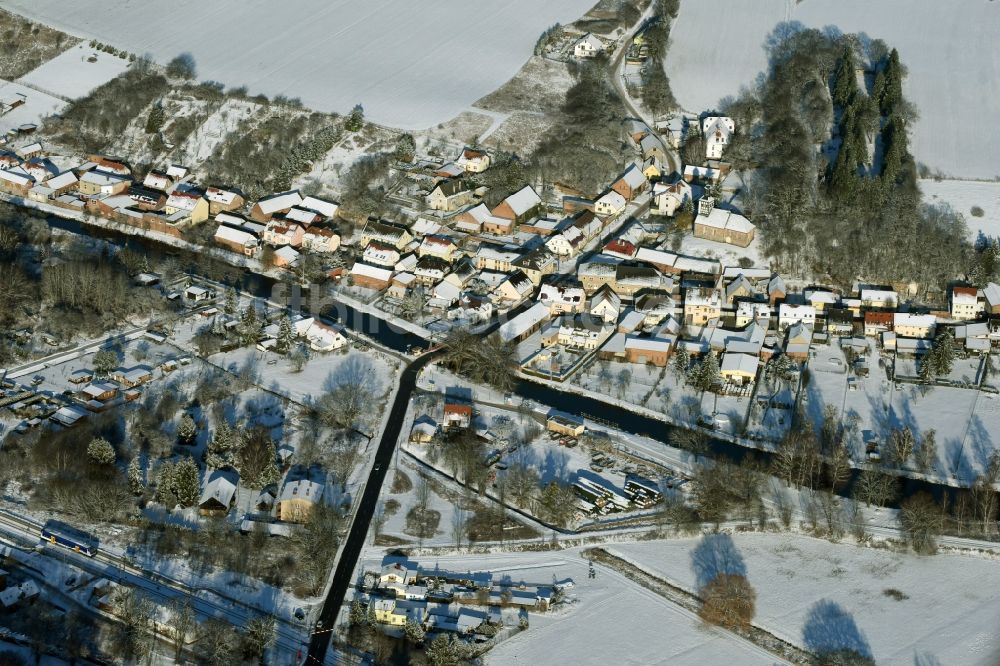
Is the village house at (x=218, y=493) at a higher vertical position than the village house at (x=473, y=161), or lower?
lower

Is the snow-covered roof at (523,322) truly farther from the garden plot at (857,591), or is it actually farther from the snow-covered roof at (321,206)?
the garden plot at (857,591)

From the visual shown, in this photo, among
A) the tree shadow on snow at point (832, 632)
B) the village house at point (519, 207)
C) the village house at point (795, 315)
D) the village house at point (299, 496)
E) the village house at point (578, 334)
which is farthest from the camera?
the village house at point (519, 207)

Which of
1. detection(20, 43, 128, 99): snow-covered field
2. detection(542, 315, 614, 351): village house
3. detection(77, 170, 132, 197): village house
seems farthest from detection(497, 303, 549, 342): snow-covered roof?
detection(20, 43, 128, 99): snow-covered field

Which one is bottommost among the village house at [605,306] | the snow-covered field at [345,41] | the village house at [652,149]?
the village house at [605,306]

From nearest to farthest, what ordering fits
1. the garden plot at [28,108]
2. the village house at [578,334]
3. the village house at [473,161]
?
the village house at [578,334], the village house at [473,161], the garden plot at [28,108]

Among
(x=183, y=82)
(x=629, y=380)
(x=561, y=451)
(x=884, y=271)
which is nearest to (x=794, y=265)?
(x=884, y=271)

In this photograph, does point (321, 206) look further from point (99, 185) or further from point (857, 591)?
point (857, 591)

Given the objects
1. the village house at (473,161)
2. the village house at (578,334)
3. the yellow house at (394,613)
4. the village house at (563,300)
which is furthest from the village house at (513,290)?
the yellow house at (394,613)

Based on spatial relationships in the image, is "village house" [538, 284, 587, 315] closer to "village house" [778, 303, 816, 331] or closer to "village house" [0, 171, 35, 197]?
"village house" [778, 303, 816, 331]
